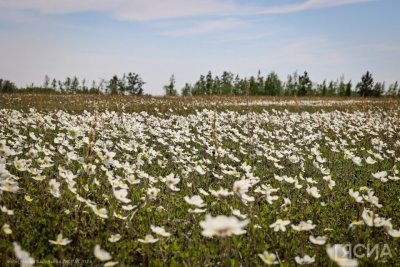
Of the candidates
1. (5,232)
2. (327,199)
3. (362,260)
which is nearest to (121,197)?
(5,232)

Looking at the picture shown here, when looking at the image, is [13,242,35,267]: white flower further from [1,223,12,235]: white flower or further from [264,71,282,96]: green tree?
[264,71,282,96]: green tree

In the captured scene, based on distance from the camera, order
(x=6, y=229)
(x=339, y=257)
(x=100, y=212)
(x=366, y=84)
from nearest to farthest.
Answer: (x=339, y=257) < (x=6, y=229) < (x=100, y=212) < (x=366, y=84)

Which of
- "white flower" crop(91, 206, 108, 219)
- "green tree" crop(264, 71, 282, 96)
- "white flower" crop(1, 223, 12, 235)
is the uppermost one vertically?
"green tree" crop(264, 71, 282, 96)

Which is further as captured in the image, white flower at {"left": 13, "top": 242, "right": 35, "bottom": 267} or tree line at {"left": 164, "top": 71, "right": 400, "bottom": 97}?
tree line at {"left": 164, "top": 71, "right": 400, "bottom": 97}

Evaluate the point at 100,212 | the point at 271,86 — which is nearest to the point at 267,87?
the point at 271,86

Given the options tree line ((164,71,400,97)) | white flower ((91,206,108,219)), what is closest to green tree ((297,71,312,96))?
tree line ((164,71,400,97))

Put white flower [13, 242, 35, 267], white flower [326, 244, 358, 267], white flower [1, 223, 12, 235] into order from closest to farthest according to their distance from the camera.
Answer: white flower [13, 242, 35, 267] → white flower [326, 244, 358, 267] → white flower [1, 223, 12, 235]

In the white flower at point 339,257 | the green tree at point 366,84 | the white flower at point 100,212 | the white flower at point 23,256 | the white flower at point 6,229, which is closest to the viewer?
the white flower at point 23,256

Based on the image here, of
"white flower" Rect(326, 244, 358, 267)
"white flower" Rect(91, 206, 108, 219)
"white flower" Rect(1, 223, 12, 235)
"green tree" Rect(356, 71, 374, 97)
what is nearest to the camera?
"white flower" Rect(326, 244, 358, 267)

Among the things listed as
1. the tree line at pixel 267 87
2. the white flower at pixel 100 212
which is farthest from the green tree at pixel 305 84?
the white flower at pixel 100 212

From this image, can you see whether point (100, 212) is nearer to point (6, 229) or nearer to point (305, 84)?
point (6, 229)

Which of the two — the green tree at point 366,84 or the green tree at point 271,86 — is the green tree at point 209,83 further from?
the green tree at point 366,84

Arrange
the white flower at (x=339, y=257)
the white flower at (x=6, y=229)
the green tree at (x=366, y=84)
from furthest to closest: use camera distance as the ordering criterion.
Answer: the green tree at (x=366, y=84) → the white flower at (x=6, y=229) → the white flower at (x=339, y=257)

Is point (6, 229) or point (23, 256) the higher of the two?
point (23, 256)
